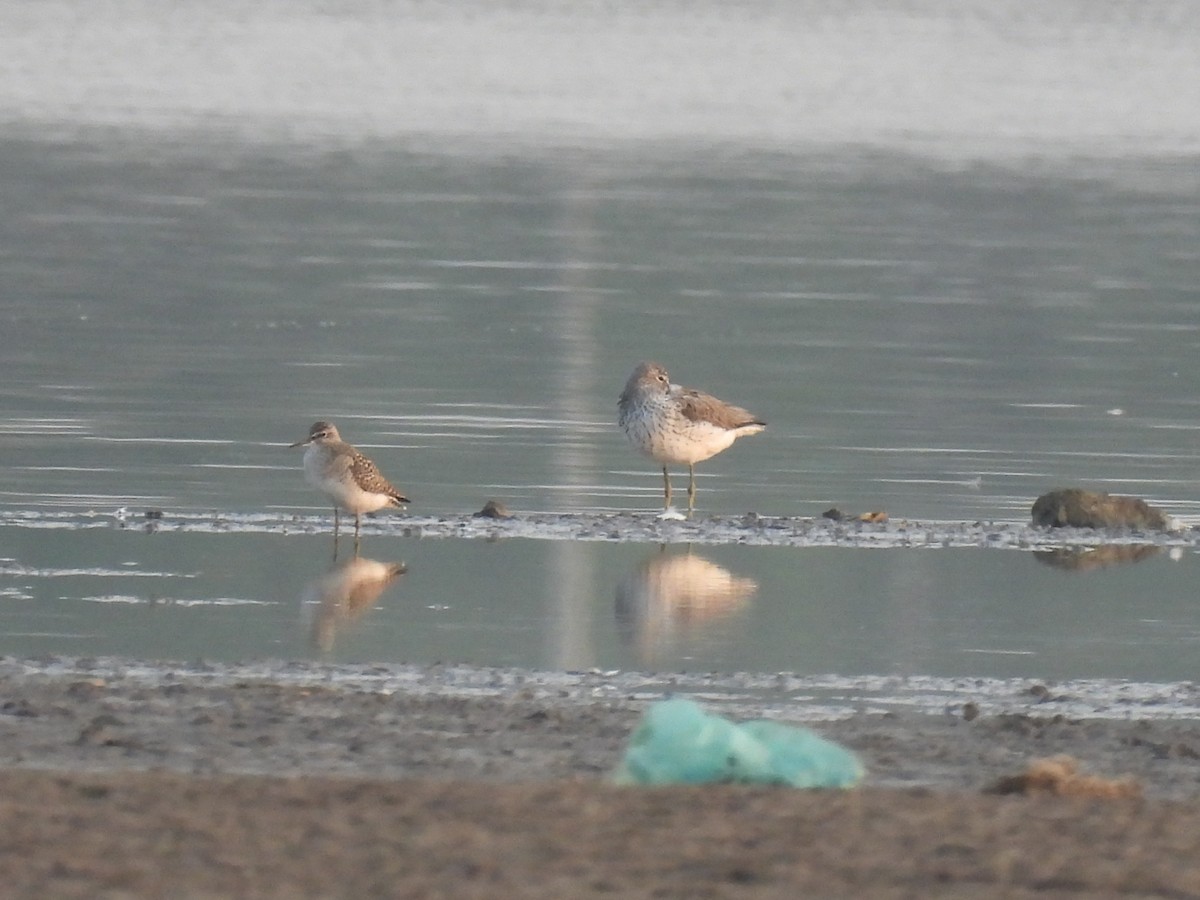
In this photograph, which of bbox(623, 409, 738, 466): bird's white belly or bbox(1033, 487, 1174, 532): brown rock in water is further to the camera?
bbox(623, 409, 738, 466): bird's white belly

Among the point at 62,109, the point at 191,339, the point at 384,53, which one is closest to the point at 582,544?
the point at 191,339

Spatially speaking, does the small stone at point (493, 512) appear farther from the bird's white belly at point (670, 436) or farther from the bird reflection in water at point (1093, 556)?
the bird reflection in water at point (1093, 556)

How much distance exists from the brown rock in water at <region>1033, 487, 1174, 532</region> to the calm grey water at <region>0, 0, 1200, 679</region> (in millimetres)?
514

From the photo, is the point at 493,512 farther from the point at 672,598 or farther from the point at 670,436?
the point at 672,598

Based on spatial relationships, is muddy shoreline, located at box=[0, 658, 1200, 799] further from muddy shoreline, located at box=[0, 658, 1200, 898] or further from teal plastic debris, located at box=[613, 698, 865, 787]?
teal plastic debris, located at box=[613, 698, 865, 787]

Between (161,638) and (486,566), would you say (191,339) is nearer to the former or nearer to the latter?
(486,566)

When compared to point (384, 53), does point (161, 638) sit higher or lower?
lower

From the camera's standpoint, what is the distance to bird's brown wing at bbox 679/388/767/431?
52.3 ft

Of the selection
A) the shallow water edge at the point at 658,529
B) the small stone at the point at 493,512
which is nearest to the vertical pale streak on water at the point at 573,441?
the shallow water edge at the point at 658,529

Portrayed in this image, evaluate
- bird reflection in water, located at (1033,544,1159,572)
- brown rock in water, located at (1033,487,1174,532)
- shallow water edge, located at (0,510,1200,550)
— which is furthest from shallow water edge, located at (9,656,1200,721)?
brown rock in water, located at (1033,487,1174,532)

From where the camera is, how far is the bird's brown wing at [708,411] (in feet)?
52.3

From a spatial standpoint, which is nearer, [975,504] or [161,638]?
[161,638]

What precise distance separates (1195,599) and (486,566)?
3379mm

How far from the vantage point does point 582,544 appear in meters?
14.1
